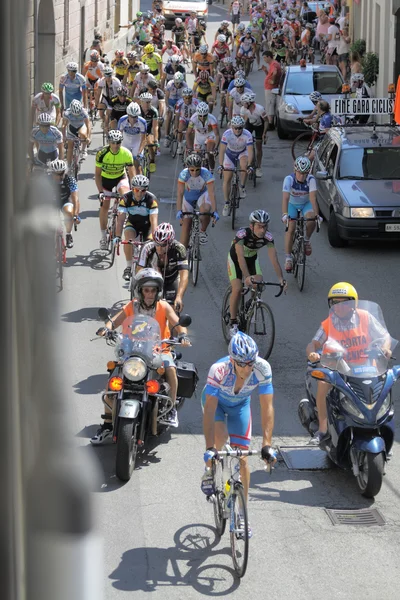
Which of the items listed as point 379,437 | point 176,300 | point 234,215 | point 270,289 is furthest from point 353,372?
point 234,215

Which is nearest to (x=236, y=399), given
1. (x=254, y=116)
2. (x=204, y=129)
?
(x=204, y=129)

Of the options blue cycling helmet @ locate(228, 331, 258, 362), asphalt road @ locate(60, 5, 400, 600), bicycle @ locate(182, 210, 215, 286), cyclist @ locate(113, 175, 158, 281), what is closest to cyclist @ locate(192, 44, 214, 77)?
bicycle @ locate(182, 210, 215, 286)

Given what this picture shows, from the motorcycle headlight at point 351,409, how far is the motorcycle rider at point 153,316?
1.56 metres

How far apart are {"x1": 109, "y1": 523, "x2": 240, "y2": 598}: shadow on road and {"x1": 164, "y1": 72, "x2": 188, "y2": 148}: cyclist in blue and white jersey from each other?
772 inches

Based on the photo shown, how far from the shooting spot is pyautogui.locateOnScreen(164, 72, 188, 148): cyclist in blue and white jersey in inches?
1083

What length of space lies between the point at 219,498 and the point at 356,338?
2.03 metres

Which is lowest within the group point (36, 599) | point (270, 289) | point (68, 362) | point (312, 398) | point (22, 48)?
point (270, 289)

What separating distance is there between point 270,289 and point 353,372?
759 centimetres

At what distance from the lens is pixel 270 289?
17.0m

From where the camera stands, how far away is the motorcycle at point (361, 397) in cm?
922

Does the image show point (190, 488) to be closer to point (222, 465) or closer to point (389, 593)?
point (222, 465)

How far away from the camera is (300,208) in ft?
54.3

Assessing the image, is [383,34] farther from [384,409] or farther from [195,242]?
[384,409]

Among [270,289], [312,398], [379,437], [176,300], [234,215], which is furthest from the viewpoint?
[234,215]
